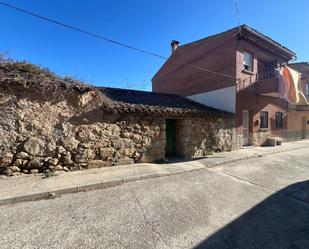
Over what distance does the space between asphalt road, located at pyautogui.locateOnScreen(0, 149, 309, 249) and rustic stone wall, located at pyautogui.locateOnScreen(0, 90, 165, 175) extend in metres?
2.04

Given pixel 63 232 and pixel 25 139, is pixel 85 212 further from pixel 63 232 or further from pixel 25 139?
pixel 25 139

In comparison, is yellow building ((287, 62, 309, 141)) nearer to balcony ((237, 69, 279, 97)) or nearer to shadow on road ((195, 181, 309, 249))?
balcony ((237, 69, 279, 97))

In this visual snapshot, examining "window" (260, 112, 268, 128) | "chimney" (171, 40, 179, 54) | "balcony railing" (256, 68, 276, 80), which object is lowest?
"window" (260, 112, 268, 128)

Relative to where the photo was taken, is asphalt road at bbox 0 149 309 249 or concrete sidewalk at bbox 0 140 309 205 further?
concrete sidewalk at bbox 0 140 309 205

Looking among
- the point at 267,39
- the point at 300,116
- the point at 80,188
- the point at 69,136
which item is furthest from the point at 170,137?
the point at 300,116

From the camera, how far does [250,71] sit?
12.1 m

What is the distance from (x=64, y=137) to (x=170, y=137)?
17.2 ft

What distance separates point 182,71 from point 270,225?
524 inches

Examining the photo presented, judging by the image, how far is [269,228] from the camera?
3293 millimetres

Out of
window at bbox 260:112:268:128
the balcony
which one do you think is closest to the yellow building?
window at bbox 260:112:268:128

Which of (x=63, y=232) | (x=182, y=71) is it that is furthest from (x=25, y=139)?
(x=182, y=71)

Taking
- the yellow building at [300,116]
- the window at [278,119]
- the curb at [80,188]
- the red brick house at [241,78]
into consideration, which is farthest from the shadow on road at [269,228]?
the yellow building at [300,116]

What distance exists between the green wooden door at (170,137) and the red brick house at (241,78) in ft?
13.5

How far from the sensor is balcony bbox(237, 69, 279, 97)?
38.6 feet
